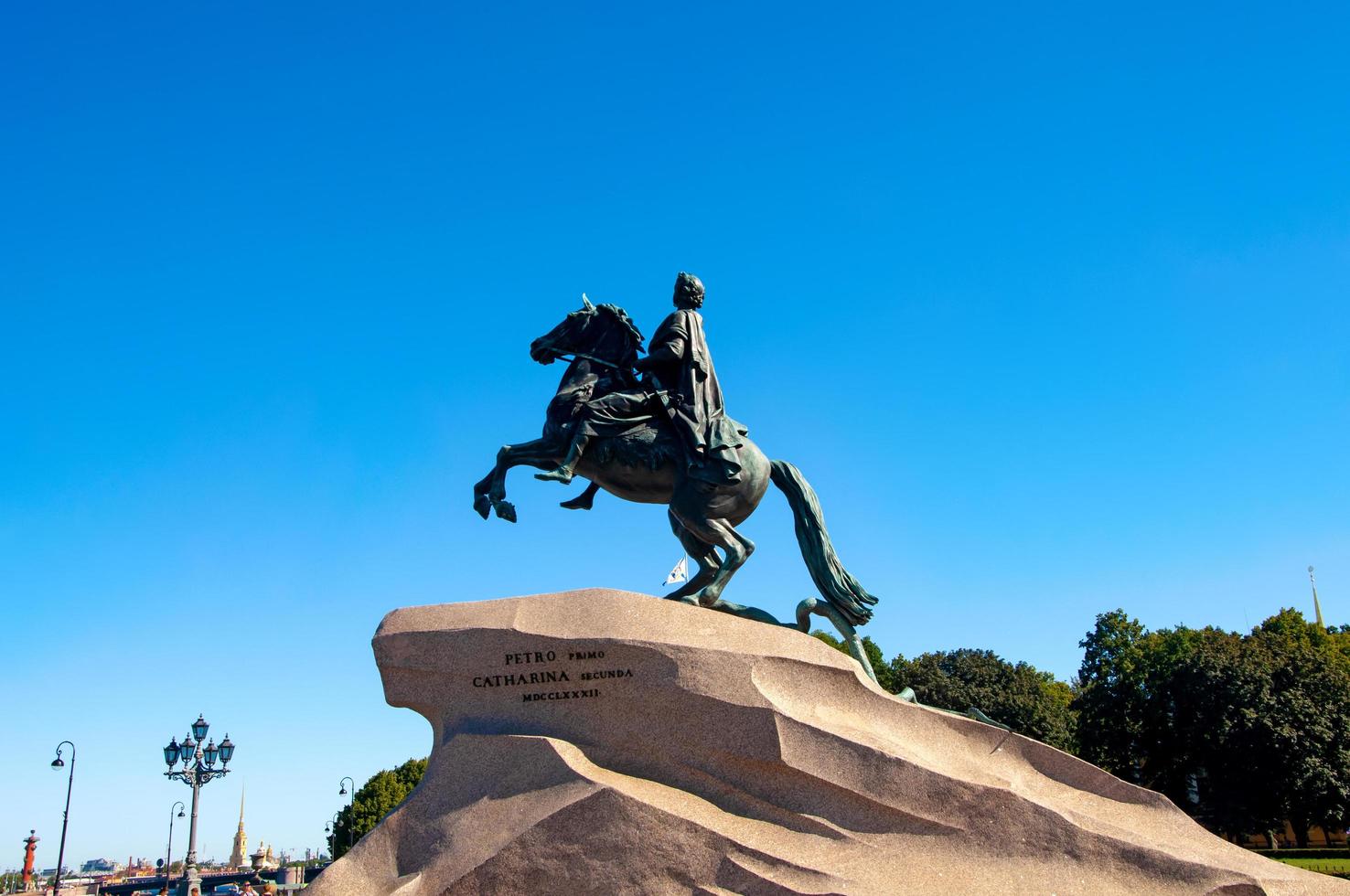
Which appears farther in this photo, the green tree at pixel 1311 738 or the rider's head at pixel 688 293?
the green tree at pixel 1311 738

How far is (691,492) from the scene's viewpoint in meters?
11.1

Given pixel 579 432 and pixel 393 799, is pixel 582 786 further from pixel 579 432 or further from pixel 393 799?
pixel 393 799

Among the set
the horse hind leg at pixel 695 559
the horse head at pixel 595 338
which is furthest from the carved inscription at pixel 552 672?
the horse head at pixel 595 338

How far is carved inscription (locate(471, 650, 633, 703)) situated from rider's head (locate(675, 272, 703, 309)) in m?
4.47

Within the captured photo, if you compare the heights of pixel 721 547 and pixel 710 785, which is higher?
pixel 721 547

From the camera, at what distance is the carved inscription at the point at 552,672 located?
30.7 ft

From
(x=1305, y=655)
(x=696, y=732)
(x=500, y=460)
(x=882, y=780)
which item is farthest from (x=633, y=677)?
(x=1305, y=655)

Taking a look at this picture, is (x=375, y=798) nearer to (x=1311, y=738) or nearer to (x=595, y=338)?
(x=1311, y=738)

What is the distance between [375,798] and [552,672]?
59808 millimetres

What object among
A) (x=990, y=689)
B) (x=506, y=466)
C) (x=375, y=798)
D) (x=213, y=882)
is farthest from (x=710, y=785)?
(x=213, y=882)

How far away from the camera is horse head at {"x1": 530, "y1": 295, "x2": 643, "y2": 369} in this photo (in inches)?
470

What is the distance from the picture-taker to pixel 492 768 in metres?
9.16

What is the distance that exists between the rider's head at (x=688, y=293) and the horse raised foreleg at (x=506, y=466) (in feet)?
7.48

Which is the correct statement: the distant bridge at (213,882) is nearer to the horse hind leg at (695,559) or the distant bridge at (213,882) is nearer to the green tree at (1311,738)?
the green tree at (1311,738)
